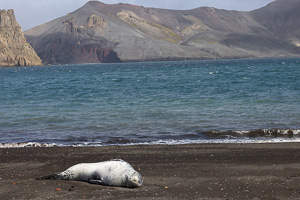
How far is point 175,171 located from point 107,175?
2.13 m

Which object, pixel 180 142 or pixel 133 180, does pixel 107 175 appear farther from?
pixel 180 142

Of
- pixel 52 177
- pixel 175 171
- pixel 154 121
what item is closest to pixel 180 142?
pixel 175 171

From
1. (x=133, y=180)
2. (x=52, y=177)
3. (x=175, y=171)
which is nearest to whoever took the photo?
(x=133, y=180)

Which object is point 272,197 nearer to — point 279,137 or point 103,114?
point 279,137

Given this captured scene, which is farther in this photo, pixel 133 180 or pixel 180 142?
pixel 180 142

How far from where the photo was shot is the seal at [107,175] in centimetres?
986

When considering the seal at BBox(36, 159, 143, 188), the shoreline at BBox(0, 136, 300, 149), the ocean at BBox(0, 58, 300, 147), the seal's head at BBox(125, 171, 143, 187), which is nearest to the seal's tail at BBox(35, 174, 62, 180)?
the seal at BBox(36, 159, 143, 188)

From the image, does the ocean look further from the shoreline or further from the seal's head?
the seal's head

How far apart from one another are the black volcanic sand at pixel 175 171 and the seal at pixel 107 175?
0.17m

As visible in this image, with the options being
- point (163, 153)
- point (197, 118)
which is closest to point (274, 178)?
point (163, 153)

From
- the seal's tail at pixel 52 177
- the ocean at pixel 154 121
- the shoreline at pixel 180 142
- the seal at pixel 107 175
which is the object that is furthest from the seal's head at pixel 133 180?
the ocean at pixel 154 121

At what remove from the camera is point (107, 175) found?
10148 millimetres

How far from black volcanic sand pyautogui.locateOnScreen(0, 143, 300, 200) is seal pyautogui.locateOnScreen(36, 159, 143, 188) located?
6.8 inches

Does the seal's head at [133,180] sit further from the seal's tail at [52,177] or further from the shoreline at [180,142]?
the shoreline at [180,142]
